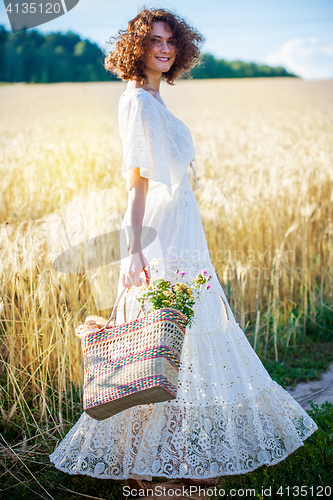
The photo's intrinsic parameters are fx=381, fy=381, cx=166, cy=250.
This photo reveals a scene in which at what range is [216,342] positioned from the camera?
1440 millimetres

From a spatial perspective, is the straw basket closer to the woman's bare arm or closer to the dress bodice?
the woman's bare arm

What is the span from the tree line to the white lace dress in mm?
14375

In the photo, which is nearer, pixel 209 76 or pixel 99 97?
pixel 99 97

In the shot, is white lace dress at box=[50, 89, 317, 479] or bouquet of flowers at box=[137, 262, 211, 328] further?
white lace dress at box=[50, 89, 317, 479]

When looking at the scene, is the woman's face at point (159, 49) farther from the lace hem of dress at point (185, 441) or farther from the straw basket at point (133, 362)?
the lace hem of dress at point (185, 441)

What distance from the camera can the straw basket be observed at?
3.74ft

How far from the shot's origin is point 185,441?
135cm

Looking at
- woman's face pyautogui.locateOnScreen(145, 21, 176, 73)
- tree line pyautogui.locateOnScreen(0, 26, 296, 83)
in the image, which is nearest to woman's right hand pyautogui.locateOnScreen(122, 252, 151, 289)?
woman's face pyautogui.locateOnScreen(145, 21, 176, 73)

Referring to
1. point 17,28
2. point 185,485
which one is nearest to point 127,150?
point 185,485

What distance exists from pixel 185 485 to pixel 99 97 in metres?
20.8

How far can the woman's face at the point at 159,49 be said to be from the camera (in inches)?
57.9

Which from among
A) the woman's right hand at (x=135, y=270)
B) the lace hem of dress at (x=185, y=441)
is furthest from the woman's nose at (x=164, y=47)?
the lace hem of dress at (x=185, y=441)

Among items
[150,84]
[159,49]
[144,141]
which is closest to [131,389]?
[144,141]

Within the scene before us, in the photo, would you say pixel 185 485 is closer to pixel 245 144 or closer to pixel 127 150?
pixel 127 150
